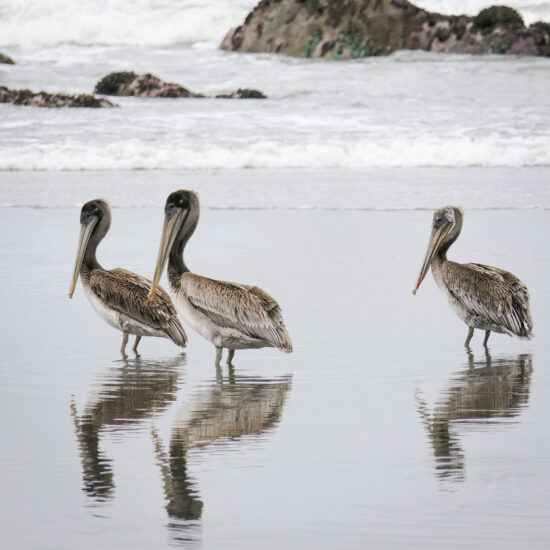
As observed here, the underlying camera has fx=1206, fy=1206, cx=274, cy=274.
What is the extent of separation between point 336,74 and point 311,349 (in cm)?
2783

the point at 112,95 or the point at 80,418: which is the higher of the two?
the point at 112,95

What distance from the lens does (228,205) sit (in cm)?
1440

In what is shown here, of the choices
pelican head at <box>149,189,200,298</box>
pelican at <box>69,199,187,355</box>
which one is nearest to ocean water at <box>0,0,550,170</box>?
pelican at <box>69,199,187,355</box>

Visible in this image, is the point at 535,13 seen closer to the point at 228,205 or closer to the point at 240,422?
the point at 228,205

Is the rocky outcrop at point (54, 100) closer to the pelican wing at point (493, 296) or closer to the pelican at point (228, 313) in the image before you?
the pelican wing at point (493, 296)

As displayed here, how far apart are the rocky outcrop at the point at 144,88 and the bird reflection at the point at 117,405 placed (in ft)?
80.8

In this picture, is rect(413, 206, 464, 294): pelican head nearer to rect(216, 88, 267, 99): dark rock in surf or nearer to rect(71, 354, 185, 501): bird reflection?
rect(71, 354, 185, 501): bird reflection

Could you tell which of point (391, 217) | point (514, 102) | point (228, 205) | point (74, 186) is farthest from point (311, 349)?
point (514, 102)

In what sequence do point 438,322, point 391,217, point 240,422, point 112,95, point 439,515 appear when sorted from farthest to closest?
point 112,95 < point 391,217 < point 438,322 < point 240,422 < point 439,515

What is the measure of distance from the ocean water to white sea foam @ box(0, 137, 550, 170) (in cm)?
3

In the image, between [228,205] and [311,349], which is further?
[228,205]

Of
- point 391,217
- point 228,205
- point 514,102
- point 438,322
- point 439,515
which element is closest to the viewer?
point 439,515

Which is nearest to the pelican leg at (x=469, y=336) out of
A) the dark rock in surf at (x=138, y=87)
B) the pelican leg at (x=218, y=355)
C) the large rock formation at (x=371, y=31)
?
the pelican leg at (x=218, y=355)

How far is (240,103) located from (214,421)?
77.4 feet
